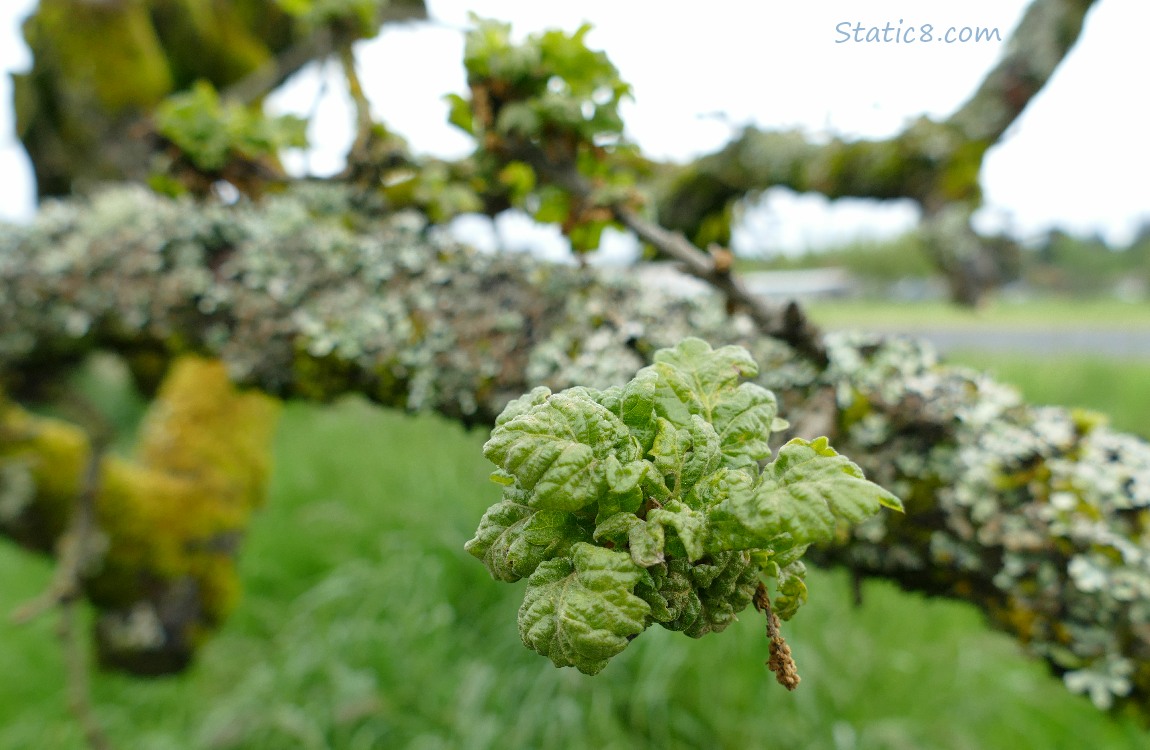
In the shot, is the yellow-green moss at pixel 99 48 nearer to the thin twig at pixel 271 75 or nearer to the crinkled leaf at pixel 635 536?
the thin twig at pixel 271 75

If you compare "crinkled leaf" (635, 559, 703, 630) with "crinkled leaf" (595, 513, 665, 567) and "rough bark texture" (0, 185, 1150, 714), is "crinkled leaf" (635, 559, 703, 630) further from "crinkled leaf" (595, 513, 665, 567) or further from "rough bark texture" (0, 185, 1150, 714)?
"rough bark texture" (0, 185, 1150, 714)

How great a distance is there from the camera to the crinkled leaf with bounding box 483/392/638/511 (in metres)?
0.44

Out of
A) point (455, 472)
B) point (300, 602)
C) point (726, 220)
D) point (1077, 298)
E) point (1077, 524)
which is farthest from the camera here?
point (1077, 298)

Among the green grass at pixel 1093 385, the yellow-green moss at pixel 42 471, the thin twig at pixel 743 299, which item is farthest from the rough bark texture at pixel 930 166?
the green grass at pixel 1093 385

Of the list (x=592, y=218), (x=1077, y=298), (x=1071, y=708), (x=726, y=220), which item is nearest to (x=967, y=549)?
(x=592, y=218)

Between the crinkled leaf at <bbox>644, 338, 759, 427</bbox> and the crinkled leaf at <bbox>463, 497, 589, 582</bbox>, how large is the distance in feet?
0.37

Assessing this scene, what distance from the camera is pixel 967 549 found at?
91 centimetres

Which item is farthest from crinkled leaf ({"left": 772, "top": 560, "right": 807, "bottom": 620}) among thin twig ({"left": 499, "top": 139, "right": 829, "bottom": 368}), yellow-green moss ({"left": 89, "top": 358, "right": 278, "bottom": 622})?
yellow-green moss ({"left": 89, "top": 358, "right": 278, "bottom": 622})

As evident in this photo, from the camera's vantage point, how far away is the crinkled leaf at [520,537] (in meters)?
0.47

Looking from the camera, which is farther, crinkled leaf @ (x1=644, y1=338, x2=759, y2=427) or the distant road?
the distant road

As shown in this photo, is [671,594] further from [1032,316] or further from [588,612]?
[1032,316]

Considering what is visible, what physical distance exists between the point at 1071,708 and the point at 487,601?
1.92m

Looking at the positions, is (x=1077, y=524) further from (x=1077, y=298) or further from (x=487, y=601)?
(x=1077, y=298)

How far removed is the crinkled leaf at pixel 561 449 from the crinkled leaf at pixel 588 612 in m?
0.04
